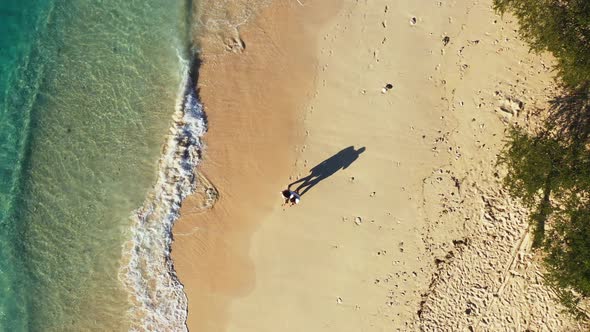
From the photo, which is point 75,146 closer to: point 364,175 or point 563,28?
point 364,175

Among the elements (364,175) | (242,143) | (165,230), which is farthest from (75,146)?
(364,175)

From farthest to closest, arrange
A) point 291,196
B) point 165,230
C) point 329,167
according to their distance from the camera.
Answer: point 165,230 → point 329,167 → point 291,196

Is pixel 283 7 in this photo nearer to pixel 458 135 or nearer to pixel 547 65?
pixel 458 135

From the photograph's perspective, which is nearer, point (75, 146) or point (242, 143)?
point (242, 143)

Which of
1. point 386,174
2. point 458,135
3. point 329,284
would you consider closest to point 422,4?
point 458,135

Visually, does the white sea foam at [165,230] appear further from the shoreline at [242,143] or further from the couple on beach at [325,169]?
the couple on beach at [325,169]

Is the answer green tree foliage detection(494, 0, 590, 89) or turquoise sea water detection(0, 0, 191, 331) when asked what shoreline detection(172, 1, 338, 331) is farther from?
green tree foliage detection(494, 0, 590, 89)

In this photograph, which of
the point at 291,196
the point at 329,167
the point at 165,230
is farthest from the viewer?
the point at 165,230
